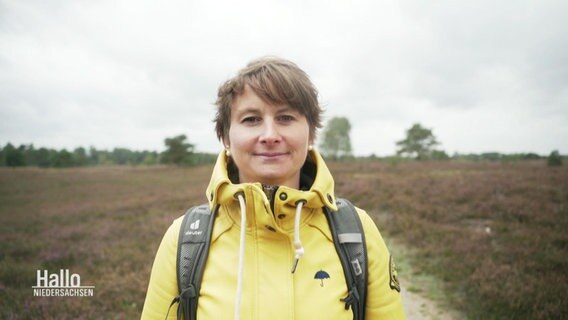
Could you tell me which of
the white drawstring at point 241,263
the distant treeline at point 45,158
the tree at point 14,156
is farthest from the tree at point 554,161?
the tree at point 14,156

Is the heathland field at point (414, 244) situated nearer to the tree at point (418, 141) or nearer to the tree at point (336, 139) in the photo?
the tree at point (418, 141)

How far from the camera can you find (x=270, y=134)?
1.54 metres

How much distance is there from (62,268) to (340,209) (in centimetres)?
785

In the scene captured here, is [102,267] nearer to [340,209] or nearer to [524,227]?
[340,209]

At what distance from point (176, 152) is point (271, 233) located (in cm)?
4784

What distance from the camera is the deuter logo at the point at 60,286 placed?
5468mm

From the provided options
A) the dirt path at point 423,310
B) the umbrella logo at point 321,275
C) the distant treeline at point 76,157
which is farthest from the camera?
the distant treeline at point 76,157

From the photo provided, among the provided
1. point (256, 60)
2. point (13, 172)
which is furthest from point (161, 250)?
point (13, 172)

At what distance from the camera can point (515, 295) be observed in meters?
4.87

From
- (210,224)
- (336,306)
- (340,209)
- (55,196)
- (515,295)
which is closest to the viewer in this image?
(336,306)

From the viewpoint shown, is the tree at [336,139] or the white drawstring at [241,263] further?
the tree at [336,139]

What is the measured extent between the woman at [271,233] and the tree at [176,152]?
46760 millimetres

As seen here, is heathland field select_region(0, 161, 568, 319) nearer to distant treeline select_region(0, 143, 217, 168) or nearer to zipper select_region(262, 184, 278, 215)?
zipper select_region(262, 184, 278, 215)

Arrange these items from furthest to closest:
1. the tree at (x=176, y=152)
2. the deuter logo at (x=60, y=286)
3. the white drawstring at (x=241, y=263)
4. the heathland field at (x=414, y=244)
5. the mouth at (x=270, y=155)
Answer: the tree at (x=176, y=152) < the deuter logo at (x=60, y=286) < the heathland field at (x=414, y=244) < the mouth at (x=270, y=155) < the white drawstring at (x=241, y=263)
